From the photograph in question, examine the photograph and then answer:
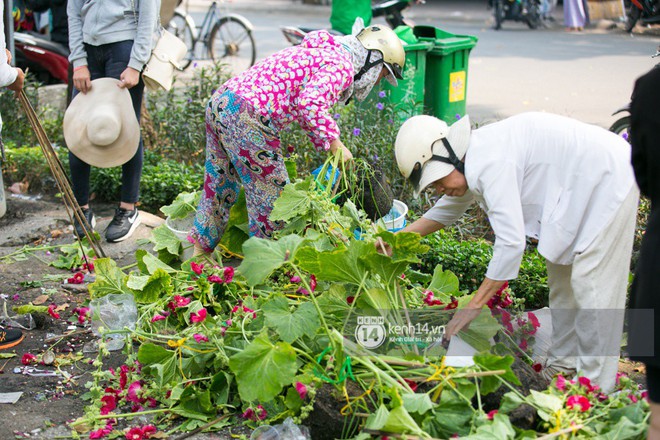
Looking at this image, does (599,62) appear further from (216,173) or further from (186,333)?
(186,333)

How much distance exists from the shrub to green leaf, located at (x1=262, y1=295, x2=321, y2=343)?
4.71ft

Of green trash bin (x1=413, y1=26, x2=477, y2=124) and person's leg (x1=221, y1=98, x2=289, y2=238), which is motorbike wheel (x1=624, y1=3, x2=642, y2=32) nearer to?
green trash bin (x1=413, y1=26, x2=477, y2=124)

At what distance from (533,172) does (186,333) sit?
5.16 feet

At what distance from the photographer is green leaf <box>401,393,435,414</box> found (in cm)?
276

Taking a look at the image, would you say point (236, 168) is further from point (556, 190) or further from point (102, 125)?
point (556, 190)

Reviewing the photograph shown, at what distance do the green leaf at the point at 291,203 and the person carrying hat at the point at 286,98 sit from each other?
0.84ft

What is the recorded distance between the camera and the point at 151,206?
6.03 m

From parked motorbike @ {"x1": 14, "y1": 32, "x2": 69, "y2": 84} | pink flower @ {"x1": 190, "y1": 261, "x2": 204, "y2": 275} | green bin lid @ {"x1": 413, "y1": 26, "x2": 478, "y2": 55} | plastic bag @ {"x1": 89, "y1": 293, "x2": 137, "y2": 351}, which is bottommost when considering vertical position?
plastic bag @ {"x1": 89, "y1": 293, "x2": 137, "y2": 351}

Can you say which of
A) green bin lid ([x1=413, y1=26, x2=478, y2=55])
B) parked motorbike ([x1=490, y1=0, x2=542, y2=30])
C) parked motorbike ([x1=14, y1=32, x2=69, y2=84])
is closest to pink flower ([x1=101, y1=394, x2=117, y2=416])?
green bin lid ([x1=413, y1=26, x2=478, y2=55])

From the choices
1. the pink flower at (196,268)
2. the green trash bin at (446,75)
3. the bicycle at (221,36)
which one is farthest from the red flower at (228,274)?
the bicycle at (221,36)

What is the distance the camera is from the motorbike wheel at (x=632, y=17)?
1339cm

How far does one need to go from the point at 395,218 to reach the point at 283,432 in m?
1.75

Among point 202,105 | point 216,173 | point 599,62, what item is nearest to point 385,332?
point 216,173

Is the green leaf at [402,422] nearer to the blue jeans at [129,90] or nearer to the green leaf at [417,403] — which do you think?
the green leaf at [417,403]
